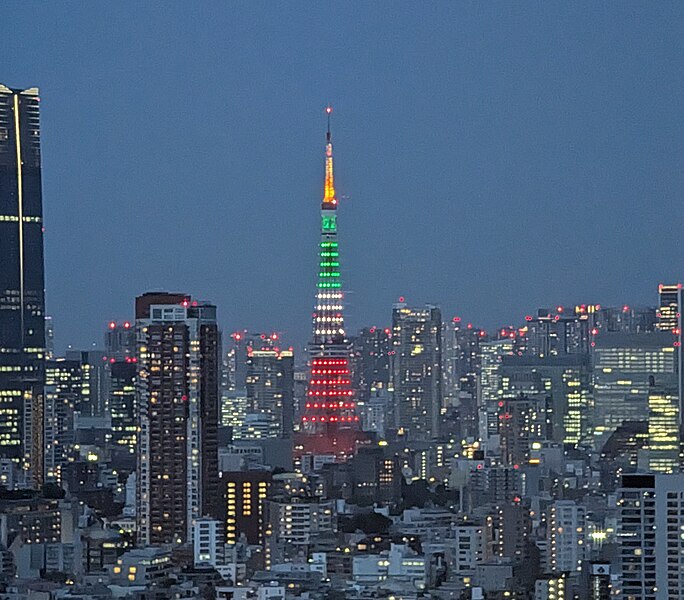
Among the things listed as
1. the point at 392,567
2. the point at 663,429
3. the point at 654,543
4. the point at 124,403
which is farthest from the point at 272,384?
the point at 654,543

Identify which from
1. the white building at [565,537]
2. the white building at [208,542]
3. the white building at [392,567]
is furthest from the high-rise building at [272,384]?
the white building at [392,567]

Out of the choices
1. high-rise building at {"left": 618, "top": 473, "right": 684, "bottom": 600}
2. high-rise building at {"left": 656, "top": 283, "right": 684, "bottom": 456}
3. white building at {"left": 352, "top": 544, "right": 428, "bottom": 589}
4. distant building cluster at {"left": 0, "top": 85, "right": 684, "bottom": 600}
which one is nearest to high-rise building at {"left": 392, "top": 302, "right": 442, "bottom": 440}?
distant building cluster at {"left": 0, "top": 85, "right": 684, "bottom": 600}

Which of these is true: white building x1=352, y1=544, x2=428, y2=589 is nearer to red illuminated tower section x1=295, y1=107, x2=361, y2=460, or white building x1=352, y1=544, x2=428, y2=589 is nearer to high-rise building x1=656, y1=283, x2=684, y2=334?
high-rise building x1=656, y1=283, x2=684, y2=334

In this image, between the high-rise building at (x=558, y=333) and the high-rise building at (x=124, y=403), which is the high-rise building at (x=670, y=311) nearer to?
the high-rise building at (x=558, y=333)

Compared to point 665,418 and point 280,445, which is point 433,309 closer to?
point 280,445

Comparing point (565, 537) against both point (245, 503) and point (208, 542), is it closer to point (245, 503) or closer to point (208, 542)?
point (208, 542)
